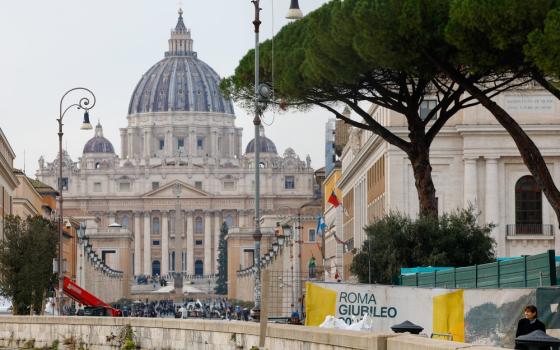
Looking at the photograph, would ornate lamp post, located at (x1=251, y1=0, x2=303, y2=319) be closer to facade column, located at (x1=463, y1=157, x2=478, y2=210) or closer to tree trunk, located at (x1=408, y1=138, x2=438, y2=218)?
tree trunk, located at (x1=408, y1=138, x2=438, y2=218)

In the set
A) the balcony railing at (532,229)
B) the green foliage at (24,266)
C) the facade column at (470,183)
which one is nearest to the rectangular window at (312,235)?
the facade column at (470,183)

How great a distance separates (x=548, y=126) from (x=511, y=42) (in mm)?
28501

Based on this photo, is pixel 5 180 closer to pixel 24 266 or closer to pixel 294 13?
pixel 24 266

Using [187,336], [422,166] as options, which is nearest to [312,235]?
[422,166]

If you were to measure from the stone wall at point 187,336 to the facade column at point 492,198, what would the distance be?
21.4 meters

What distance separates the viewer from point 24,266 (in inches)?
2093

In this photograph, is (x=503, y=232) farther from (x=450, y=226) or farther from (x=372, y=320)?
(x=372, y=320)

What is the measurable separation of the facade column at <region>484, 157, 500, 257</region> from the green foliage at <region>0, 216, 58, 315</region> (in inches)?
528

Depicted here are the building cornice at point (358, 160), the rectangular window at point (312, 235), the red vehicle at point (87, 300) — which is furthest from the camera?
the rectangular window at point (312, 235)

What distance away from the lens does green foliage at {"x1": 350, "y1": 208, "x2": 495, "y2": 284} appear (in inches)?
1677

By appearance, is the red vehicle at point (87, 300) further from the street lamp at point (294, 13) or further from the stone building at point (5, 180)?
the street lamp at point (294, 13)

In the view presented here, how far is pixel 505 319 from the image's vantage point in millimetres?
22375

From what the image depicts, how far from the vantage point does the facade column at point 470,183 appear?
56.0 meters

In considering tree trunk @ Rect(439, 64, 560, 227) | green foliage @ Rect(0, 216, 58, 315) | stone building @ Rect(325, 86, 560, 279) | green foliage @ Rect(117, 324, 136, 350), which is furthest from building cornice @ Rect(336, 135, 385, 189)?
green foliage @ Rect(117, 324, 136, 350)
